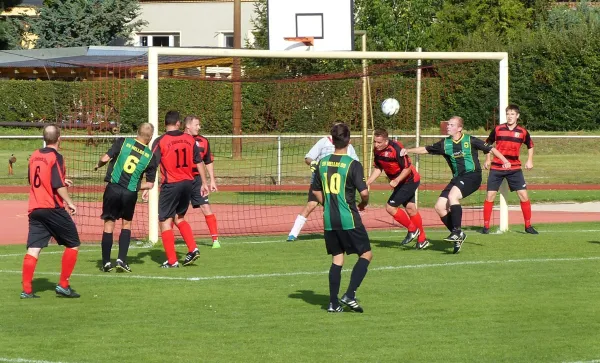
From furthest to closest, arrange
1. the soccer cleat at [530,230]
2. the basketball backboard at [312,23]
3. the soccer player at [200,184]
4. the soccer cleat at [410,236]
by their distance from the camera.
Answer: the basketball backboard at [312,23] < the soccer cleat at [530,230] < the soccer cleat at [410,236] < the soccer player at [200,184]

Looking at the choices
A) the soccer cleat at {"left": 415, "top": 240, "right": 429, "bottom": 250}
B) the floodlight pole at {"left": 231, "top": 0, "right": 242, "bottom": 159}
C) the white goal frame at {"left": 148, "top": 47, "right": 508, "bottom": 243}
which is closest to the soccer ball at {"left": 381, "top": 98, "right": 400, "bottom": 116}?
the floodlight pole at {"left": 231, "top": 0, "right": 242, "bottom": 159}

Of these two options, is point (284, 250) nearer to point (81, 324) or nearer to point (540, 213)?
point (81, 324)

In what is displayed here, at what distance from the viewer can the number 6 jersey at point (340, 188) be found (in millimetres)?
10898

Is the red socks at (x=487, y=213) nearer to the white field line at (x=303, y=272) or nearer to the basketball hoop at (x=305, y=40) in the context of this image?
the white field line at (x=303, y=272)

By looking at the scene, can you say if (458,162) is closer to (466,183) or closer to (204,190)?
(466,183)

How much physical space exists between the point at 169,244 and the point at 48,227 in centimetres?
263

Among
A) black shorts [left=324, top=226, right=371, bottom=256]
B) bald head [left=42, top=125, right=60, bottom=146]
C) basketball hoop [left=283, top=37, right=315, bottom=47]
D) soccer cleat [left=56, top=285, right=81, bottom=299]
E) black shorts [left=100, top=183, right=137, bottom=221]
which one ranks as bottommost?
soccer cleat [left=56, top=285, right=81, bottom=299]

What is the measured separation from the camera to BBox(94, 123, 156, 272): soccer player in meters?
13.8

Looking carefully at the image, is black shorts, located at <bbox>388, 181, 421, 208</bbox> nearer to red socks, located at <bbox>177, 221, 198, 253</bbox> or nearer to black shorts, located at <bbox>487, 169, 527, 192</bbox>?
black shorts, located at <bbox>487, 169, 527, 192</bbox>

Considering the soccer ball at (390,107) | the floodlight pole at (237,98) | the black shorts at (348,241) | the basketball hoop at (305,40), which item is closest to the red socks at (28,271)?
the black shorts at (348,241)

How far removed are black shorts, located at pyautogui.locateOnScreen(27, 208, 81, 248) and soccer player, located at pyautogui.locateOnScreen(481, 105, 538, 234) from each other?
818cm

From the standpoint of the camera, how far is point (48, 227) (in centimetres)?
1194

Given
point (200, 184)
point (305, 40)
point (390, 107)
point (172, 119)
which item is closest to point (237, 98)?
point (305, 40)

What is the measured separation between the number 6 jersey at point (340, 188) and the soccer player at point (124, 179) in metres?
3.57
